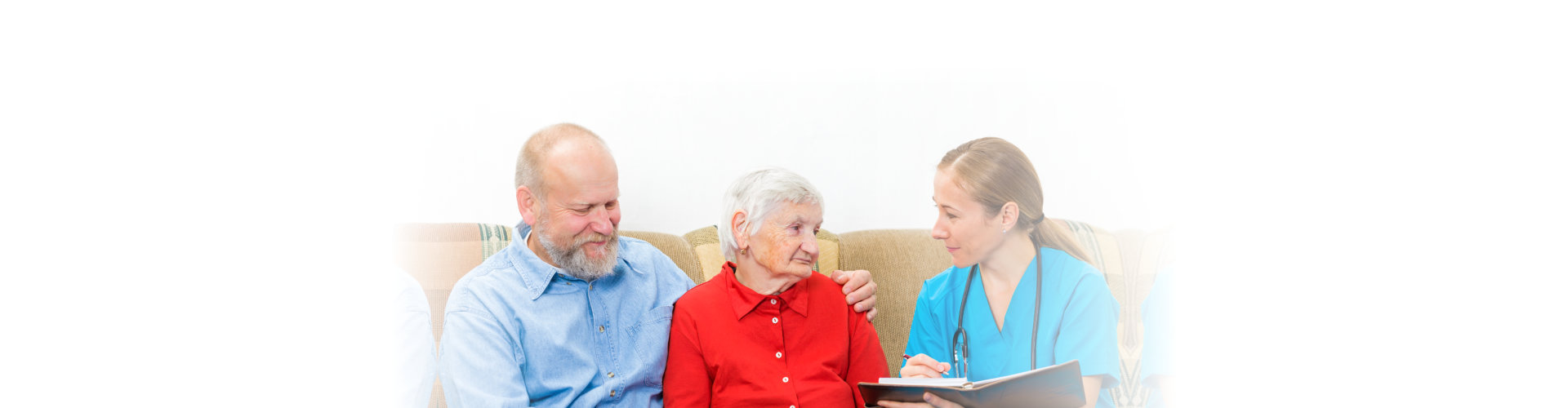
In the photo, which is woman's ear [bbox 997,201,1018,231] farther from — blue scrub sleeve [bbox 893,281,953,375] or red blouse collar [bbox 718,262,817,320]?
red blouse collar [bbox 718,262,817,320]

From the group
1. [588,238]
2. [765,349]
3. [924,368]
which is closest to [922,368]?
[924,368]

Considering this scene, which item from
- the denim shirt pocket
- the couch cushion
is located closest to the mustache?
the denim shirt pocket

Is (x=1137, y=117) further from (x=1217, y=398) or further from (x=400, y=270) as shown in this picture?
(x=400, y=270)

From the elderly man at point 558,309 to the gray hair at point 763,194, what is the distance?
0.85ft

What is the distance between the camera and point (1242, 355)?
187cm

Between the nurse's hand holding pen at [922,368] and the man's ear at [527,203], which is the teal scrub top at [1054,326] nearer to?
the nurse's hand holding pen at [922,368]

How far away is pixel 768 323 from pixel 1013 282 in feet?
1.83

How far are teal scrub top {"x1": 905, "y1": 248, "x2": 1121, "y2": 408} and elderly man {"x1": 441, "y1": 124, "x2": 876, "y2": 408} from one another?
0.72 meters

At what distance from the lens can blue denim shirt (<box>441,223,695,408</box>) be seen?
1.56 m

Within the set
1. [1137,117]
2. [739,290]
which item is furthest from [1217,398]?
[739,290]

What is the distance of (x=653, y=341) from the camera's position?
1.74 meters

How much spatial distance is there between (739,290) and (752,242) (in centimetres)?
12

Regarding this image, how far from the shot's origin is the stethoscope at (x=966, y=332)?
1714 millimetres

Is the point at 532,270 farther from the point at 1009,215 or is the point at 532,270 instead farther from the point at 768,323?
the point at 1009,215
